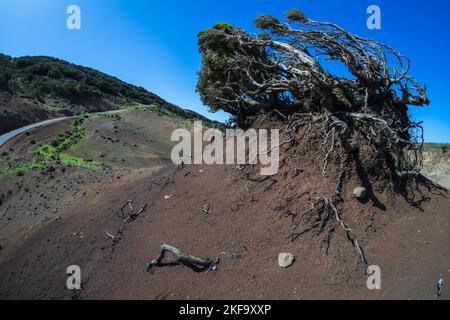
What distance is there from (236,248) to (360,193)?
275 centimetres

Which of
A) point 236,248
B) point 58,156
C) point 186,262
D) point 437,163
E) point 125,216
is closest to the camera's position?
point 186,262

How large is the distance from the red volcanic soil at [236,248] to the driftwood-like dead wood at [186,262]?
0.12 m

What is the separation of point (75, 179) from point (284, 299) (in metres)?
Result: 11.4

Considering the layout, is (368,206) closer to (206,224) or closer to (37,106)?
(206,224)

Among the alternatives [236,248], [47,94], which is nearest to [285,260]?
[236,248]

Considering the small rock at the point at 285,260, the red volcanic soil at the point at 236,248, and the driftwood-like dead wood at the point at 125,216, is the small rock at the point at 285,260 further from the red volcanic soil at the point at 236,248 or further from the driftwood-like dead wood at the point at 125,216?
the driftwood-like dead wood at the point at 125,216

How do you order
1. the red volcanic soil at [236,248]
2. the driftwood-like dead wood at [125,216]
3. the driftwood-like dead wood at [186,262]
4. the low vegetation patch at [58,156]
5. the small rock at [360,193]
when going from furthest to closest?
the low vegetation patch at [58,156], the driftwood-like dead wood at [125,216], the small rock at [360,193], the driftwood-like dead wood at [186,262], the red volcanic soil at [236,248]

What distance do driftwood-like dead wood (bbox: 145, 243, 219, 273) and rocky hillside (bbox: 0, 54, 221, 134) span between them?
92.0 ft

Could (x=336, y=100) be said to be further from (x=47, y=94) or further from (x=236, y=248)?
(x=47, y=94)

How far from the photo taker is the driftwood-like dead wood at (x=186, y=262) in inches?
228

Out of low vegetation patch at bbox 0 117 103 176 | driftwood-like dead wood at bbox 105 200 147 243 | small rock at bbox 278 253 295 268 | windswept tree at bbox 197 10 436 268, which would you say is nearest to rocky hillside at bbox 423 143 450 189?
windswept tree at bbox 197 10 436 268

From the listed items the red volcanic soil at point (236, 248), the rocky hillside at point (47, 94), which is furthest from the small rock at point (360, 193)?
the rocky hillside at point (47, 94)

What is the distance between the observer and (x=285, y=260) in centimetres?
556

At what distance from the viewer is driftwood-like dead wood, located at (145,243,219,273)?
19.0 feet
